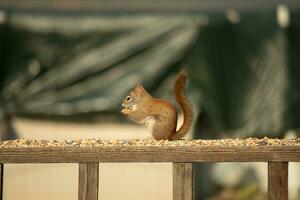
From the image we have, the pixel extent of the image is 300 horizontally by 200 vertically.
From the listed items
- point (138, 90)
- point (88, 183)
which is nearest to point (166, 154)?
point (88, 183)

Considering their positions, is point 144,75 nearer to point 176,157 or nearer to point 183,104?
point 183,104

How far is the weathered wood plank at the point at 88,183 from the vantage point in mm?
2666

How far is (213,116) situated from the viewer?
5047mm

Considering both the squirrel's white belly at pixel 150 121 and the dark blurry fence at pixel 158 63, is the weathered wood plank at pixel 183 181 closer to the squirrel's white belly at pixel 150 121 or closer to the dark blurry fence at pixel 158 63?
the squirrel's white belly at pixel 150 121

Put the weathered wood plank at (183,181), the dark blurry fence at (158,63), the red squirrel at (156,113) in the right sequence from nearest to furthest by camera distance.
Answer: the weathered wood plank at (183,181)
the red squirrel at (156,113)
the dark blurry fence at (158,63)

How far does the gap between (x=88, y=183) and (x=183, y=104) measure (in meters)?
0.77

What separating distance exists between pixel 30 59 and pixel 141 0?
841 millimetres

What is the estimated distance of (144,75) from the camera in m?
5.10

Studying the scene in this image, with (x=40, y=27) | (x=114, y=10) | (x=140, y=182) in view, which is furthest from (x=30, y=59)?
(x=140, y=182)

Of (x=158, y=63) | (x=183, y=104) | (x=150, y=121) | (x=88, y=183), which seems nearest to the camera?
(x=88, y=183)

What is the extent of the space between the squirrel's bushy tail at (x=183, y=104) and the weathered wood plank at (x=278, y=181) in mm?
577

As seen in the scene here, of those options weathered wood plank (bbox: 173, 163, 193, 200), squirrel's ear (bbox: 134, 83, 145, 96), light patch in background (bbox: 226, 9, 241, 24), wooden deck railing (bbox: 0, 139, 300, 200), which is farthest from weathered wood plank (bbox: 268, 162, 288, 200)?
light patch in background (bbox: 226, 9, 241, 24)

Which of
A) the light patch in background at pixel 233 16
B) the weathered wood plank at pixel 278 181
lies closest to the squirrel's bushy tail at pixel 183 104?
the weathered wood plank at pixel 278 181

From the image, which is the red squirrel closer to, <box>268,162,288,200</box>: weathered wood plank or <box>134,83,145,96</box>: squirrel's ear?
<box>134,83,145,96</box>: squirrel's ear
